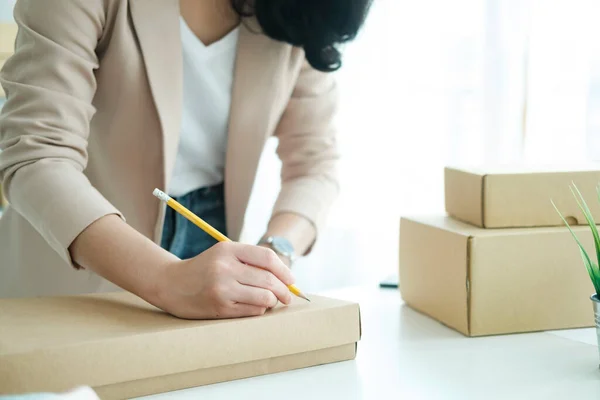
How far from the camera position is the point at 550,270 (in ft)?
2.85

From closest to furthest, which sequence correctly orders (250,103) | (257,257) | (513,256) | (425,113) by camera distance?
(257,257) < (513,256) < (250,103) < (425,113)

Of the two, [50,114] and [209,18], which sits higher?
[209,18]

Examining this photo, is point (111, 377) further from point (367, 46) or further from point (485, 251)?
point (367, 46)

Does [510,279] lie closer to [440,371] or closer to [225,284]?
[440,371]

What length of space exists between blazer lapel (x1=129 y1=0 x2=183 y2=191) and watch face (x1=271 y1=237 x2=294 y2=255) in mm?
189

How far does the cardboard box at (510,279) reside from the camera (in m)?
0.85

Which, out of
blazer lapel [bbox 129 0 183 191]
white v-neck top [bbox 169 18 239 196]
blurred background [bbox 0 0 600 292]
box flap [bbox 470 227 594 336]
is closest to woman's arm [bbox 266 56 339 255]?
white v-neck top [bbox 169 18 239 196]

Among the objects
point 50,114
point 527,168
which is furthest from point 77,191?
point 527,168

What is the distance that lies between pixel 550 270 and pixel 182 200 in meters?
0.55

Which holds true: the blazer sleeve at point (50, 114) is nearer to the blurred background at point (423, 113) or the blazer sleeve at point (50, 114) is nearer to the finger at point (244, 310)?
the finger at point (244, 310)

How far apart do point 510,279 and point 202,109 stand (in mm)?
508

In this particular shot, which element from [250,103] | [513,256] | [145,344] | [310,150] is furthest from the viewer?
[310,150]

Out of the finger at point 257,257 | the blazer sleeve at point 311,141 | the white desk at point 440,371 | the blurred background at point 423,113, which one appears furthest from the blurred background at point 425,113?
the finger at point 257,257

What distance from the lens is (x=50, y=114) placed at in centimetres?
87
